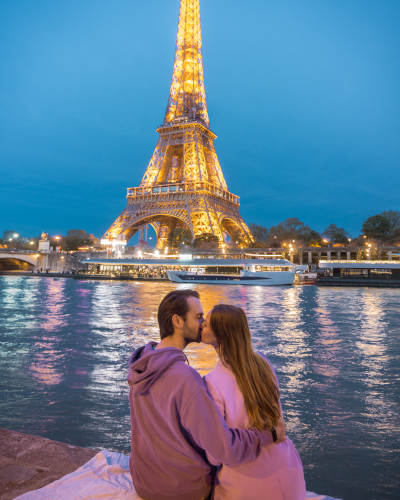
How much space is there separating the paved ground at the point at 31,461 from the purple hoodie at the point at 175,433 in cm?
88

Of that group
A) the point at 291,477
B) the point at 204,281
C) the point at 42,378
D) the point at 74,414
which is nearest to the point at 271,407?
the point at 291,477

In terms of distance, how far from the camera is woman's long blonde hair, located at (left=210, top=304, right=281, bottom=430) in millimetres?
2174

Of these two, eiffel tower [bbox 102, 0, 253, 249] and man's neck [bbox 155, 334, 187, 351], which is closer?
man's neck [bbox 155, 334, 187, 351]

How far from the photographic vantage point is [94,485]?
9.13 ft

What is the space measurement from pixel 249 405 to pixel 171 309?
73 centimetres

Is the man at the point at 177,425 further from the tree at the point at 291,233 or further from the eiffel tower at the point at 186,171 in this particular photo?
the tree at the point at 291,233

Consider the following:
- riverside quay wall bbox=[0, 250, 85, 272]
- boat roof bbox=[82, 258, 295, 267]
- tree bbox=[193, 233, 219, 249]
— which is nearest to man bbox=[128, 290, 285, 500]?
boat roof bbox=[82, 258, 295, 267]

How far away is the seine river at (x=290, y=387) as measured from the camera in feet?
15.6

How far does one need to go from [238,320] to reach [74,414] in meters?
4.84

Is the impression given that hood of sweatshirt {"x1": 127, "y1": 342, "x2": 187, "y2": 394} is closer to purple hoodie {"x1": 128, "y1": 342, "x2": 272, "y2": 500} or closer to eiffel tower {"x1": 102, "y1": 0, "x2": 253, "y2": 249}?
purple hoodie {"x1": 128, "y1": 342, "x2": 272, "y2": 500}

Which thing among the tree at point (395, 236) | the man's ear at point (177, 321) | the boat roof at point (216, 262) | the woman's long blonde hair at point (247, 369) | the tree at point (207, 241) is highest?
the tree at point (395, 236)

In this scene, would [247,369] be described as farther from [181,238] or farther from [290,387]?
[181,238]

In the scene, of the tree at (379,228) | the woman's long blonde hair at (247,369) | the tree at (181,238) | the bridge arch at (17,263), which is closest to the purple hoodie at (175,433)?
the woman's long blonde hair at (247,369)

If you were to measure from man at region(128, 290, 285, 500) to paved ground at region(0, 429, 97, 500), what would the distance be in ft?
2.71
